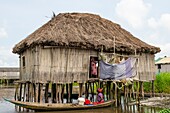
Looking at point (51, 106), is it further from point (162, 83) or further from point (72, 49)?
point (162, 83)

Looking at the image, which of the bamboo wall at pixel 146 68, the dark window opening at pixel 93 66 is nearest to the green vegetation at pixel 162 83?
the bamboo wall at pixel 146 68

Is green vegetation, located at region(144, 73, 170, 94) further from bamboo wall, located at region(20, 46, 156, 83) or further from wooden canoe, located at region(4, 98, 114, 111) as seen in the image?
wooden canoe, located at region(4, 98, 114, 111)

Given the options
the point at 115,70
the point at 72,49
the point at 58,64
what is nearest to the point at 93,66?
the point at 115,70

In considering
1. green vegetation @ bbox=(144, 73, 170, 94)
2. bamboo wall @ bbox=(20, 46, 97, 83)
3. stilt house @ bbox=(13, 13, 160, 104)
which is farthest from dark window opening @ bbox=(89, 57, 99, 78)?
green vegetation @ bbox=(144, 73, 170, 94)

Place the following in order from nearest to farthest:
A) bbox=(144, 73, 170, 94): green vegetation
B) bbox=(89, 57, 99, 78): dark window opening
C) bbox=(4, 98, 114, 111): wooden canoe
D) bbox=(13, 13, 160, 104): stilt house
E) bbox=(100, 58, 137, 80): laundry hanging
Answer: bbox=(4, 98, 114, 111): wooden canoe, bbox=(13, 13, 160, 104): stilt house, bbox=(100, 58, 137, 80): laundry hanging, bbox=(89, 57, 99, 78): dark window opening, bbox=(144, 73, 170, 94): green vegetation

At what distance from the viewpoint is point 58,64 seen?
1725 centimetres

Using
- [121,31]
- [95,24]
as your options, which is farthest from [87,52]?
[121,31]

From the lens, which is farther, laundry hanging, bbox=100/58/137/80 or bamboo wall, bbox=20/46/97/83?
laundry hanging, bbox=100/58/137/80

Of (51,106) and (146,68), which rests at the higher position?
(146,68)

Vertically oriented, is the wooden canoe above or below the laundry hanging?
below

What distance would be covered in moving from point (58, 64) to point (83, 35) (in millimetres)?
Answer: 2394

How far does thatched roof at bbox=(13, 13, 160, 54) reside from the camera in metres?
17.2

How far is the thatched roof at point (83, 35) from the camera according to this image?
17.2m

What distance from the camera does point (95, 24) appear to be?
20078 mm
